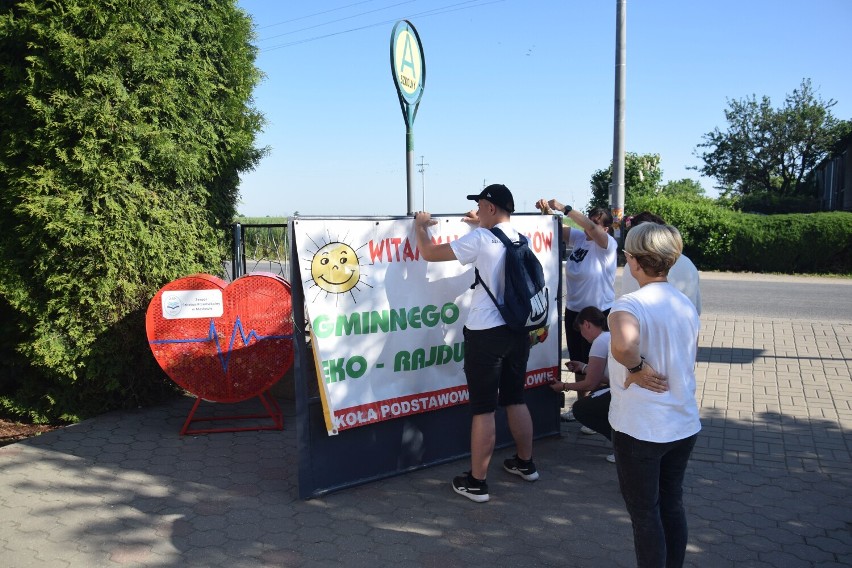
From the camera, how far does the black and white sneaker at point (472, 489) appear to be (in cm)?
399

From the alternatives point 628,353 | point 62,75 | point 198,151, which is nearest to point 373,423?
point 628,353

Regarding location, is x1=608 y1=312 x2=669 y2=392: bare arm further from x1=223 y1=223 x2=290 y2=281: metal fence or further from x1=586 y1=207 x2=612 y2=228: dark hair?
x1=223 y1=223 x2=290 y2=281: metal fence

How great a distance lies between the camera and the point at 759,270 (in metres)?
19.5

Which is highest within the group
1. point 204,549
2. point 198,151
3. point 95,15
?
point 95,15

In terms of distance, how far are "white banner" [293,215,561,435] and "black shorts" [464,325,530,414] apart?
47 centimetres

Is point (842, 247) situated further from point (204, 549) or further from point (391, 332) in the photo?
point (204, 549)

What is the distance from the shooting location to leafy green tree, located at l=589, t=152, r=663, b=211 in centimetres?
2414

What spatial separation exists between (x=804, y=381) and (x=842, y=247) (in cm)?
1440

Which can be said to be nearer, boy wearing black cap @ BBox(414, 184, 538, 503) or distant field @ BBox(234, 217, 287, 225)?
boy wearing black cap @ BBox(414, 184, 538, 503)

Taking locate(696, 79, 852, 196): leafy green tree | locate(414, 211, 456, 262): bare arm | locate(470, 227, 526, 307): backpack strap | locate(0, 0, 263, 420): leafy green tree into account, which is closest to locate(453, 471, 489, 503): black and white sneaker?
locate(470, 227, 526, 307): backpack strap

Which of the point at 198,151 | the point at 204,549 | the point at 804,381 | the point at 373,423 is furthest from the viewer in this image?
the point at 804,381

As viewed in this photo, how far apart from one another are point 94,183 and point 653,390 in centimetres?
436

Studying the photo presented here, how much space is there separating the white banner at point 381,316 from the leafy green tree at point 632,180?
1960 cm

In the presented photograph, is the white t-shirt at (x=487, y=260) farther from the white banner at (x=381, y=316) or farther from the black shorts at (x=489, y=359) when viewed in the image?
the white banner at (x=381, y=316)
